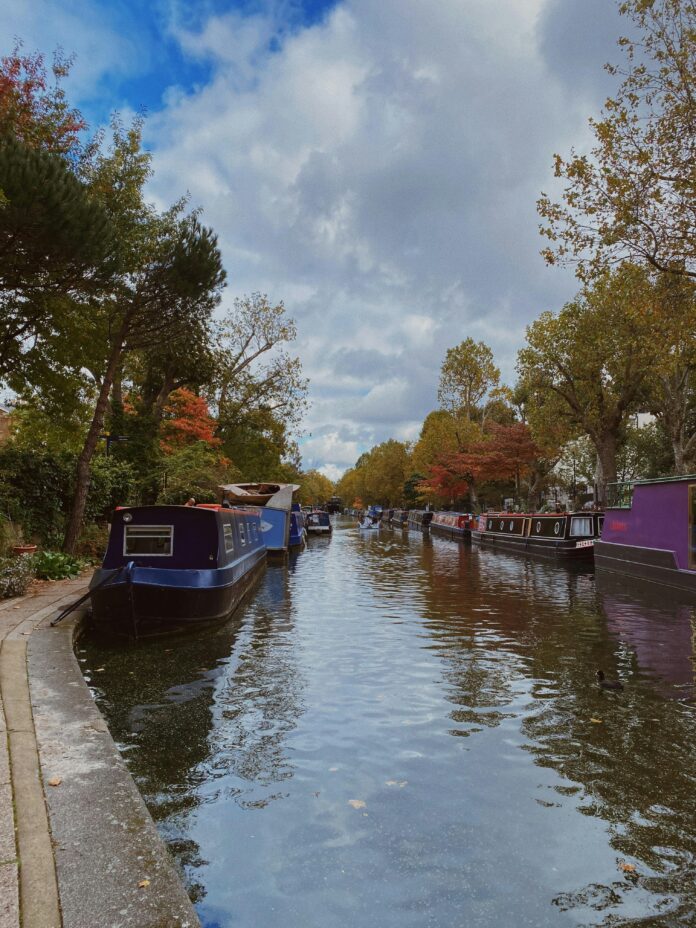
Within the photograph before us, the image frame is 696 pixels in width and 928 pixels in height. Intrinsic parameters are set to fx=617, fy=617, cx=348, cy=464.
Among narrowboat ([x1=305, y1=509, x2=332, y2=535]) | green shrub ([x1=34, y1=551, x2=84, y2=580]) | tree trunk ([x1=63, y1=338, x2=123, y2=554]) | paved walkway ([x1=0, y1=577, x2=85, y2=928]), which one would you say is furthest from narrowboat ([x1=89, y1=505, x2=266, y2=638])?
narrowboat ([x1=305, y1=509, x2=332, y2=535])

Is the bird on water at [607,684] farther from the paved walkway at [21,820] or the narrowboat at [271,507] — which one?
the narrowboat at [271,507]

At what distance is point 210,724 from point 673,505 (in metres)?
14.8

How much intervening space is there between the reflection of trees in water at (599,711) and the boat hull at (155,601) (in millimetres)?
4129

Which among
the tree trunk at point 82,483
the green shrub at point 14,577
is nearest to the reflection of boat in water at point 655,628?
the green shrub at point 14,577

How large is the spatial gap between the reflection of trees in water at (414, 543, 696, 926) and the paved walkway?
2773mm

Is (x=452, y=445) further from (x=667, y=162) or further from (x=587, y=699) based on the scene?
(x=587, y=699)

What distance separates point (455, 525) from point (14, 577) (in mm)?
35092

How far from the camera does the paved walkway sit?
2.68m

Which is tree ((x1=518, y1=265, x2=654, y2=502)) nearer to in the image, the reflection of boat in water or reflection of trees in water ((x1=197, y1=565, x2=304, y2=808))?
the reflection of boat in water

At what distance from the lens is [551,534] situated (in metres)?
27.0

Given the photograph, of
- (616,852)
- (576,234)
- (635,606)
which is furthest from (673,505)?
(616,852)

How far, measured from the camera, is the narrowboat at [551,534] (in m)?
24.9

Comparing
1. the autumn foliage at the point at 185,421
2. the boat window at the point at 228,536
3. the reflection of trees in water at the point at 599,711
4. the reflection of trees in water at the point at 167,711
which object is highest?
the autumn foliage at the point at 185,421

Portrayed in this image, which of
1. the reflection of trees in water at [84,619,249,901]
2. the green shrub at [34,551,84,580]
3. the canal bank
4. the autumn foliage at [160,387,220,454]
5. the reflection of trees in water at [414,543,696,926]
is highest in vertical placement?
the autumn foliage at [160,387,220,454]
